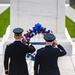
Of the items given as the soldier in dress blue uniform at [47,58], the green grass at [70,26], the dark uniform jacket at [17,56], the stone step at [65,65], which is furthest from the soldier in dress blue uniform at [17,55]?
the green grass at [70,26]

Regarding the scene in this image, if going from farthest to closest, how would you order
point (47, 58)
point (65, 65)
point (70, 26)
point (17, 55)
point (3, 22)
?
point (3, 22)
point (70, 26)
point (65, 65)
point (17, 55)
point (47, 58)

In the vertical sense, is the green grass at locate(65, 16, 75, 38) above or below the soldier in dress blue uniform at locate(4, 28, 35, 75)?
above

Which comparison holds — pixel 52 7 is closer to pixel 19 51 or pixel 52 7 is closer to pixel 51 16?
pixel 51 16

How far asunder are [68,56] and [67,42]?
1.51ft

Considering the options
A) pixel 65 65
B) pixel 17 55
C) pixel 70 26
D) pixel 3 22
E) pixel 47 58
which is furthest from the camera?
pixel 3 22

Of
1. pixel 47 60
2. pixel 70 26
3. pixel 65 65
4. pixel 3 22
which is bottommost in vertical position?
pixel 65 65

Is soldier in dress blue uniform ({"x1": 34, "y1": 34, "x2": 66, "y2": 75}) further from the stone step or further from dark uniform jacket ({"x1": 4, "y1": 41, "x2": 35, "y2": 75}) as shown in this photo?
the stone step

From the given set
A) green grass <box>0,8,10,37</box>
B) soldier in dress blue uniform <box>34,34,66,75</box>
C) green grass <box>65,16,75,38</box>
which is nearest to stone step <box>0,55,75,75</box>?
soldier in dress blue uniform <box>34,34,66,75</box>

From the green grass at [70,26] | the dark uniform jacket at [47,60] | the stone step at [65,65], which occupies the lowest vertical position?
the stone step at [65,65]

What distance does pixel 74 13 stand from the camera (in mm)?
23062

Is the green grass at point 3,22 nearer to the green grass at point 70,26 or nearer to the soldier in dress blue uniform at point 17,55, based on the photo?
the green grass at point 70,26

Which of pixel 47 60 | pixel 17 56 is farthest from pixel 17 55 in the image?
pixel 47 60

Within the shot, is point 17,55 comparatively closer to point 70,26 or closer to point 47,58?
point 47,58

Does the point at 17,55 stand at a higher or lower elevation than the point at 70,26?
lower
